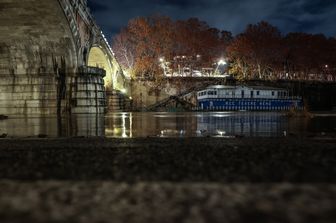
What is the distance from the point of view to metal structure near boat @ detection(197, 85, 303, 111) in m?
43.4

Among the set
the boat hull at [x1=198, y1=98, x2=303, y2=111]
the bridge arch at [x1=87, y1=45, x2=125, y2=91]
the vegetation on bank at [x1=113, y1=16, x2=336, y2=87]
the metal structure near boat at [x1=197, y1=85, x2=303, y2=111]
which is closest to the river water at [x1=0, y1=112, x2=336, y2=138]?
the boat hull at [x1=198, y1=98, x2=303, y2=111]

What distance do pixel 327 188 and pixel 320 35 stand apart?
3430 inches

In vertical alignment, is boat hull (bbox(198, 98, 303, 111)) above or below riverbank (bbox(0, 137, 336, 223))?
above

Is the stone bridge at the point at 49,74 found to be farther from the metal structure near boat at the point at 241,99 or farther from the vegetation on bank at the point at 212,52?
the vegetation on bank at the point at 212,52

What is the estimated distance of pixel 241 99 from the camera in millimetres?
43812

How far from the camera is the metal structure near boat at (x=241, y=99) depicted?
4344cm

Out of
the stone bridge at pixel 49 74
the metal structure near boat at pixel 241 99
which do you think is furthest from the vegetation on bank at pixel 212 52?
the stone bridge at pixel 49 74

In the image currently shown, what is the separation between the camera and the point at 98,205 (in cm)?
151

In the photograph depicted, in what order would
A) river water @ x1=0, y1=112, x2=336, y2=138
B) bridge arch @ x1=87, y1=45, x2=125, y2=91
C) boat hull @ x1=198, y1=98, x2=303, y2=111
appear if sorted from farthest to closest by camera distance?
bridge arch @ x1=87, y1=45, x2=125, y2=91 → boat hull @ x1=198, y1=98, x2=303, y2=111 → river water @ x1=0, y1=112, x2=336, y2=138

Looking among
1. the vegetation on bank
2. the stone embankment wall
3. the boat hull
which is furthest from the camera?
the vegetation on bank

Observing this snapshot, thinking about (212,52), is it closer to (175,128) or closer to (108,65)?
(108,65)

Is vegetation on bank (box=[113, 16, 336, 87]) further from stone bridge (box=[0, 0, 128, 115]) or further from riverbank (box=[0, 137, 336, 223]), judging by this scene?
riverbank (box=[0, 137, 336, 223])

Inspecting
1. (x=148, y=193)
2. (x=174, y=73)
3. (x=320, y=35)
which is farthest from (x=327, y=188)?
(x=320, y=35)

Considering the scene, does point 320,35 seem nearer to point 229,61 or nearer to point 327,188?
point 229,61
